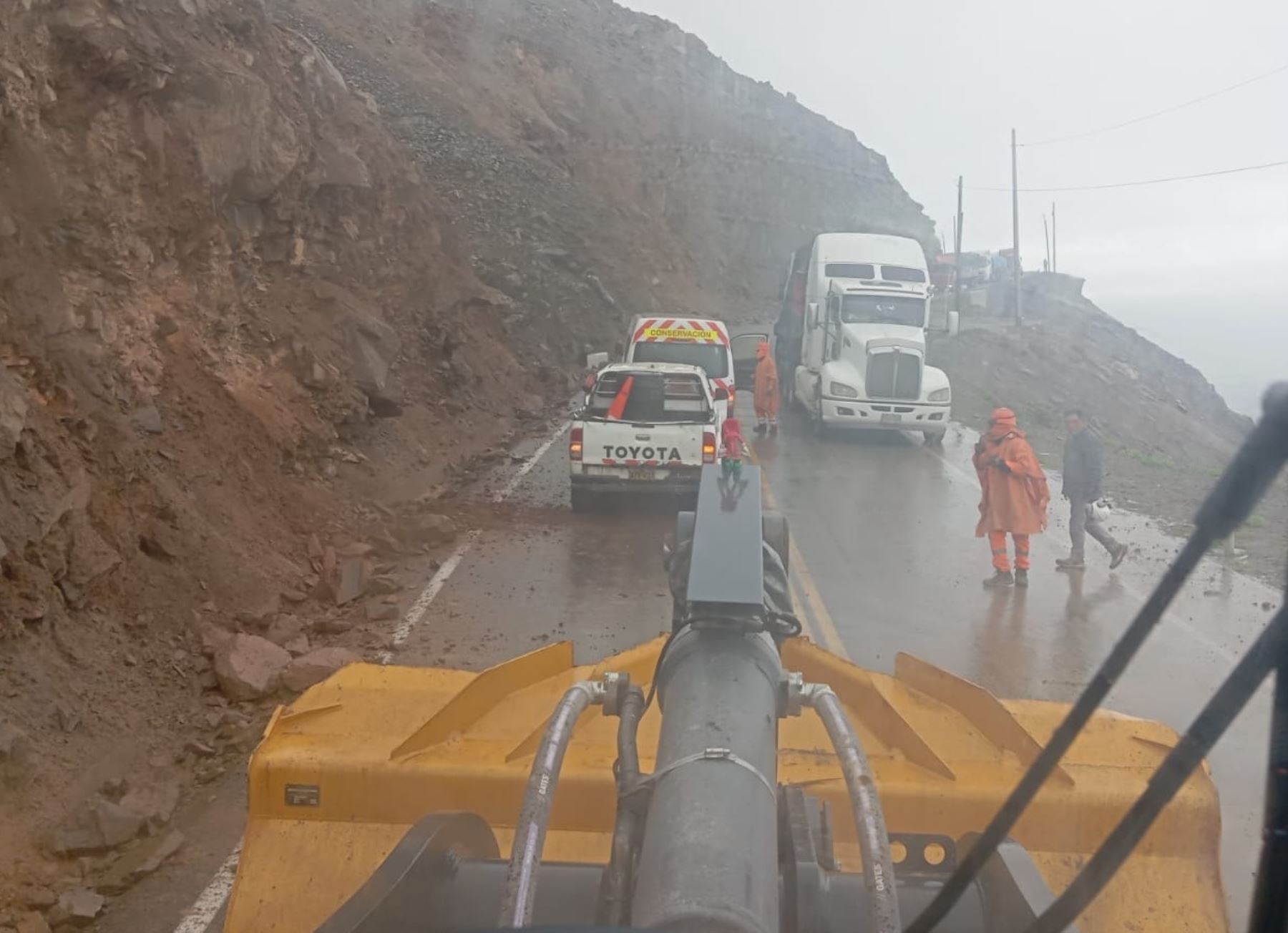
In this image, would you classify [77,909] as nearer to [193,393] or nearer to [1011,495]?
[193,393]

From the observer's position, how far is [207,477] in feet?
34.1

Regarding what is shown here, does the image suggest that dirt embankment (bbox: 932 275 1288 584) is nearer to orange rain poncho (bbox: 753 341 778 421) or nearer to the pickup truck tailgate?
orange rain poncho (bbox: 753 341 778 421)

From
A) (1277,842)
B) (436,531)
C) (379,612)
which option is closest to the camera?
(1277,842)

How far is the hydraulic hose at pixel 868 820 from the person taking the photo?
7.61 ft

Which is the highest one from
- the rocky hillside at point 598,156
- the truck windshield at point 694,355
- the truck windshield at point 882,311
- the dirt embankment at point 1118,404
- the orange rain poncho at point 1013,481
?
the rocky hillside at point 598,156

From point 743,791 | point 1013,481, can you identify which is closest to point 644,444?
point 1013,481

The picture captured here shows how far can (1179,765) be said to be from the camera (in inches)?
66.4

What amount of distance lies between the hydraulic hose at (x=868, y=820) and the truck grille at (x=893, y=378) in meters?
18.5

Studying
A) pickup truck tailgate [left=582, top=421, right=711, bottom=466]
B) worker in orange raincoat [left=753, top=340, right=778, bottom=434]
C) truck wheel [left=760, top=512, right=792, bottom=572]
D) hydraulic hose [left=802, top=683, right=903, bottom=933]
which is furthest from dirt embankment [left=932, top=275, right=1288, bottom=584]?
pickup truck tailgate [left=582, top=421, right=711, bottom=466]

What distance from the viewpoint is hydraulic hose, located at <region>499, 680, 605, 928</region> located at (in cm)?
224

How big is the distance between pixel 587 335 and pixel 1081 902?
29379mm

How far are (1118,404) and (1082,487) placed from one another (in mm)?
24531

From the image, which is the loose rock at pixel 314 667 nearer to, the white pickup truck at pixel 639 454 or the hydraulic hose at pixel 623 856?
the hydraulic hose at pixel 623 856

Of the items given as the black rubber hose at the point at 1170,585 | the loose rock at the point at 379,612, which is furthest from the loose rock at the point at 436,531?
the black rubber hose at the point at 1170,585
